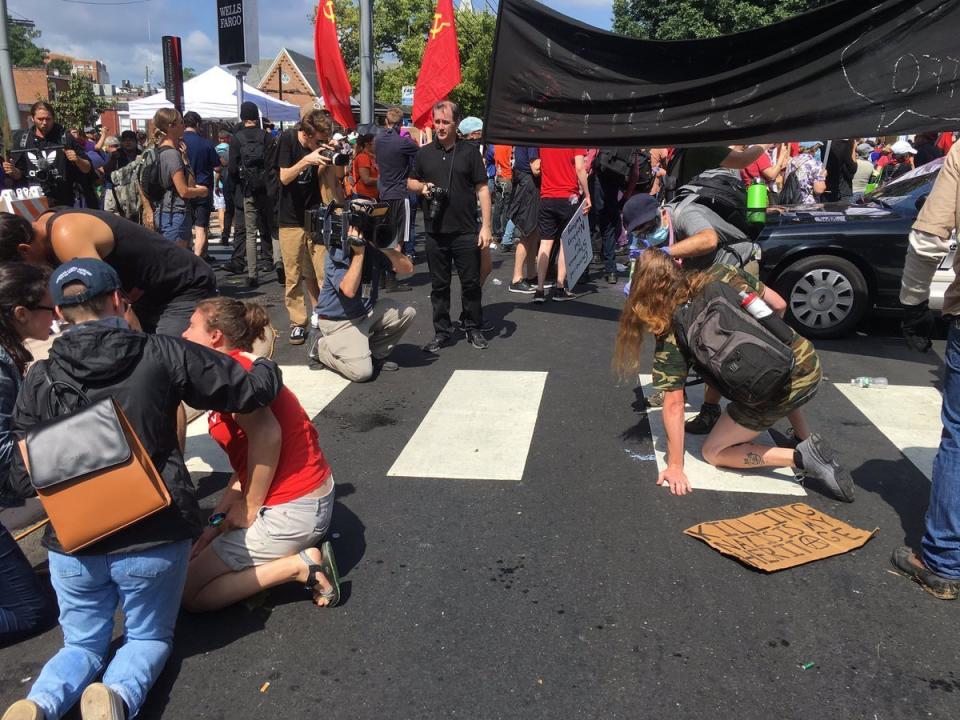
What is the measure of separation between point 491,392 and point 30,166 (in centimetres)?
604

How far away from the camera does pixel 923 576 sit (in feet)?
10.2

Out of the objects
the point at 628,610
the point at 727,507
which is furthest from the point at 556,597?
the point at 727,507

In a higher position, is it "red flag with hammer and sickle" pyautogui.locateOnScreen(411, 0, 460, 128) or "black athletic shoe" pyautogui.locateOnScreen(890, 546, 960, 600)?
"red flag with hammer and sickle" pyautogui.locateOnScreen(411, 0, 460, 128)

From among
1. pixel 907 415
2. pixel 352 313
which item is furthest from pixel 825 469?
pixel 352 313

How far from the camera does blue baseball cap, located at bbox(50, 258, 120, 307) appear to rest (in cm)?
246

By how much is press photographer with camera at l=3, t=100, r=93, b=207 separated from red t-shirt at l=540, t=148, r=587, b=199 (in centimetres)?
524

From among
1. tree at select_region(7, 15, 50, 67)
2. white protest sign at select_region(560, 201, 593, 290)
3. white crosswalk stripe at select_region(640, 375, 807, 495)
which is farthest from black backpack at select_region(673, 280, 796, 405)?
tree at select_region(7, 15, 50, 67)

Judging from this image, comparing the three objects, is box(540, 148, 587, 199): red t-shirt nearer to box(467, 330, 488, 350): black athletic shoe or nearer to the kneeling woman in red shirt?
box(467, 330, 488, 350): black athletic shoe

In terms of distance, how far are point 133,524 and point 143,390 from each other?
427 millimetres

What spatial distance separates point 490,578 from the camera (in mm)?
3229

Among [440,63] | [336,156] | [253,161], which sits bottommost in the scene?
[253,161]

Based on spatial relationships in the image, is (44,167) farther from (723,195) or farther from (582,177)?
(723,195)

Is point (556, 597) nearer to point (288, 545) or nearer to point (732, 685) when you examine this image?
point (732, 685)

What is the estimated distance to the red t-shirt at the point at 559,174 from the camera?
8219mm
